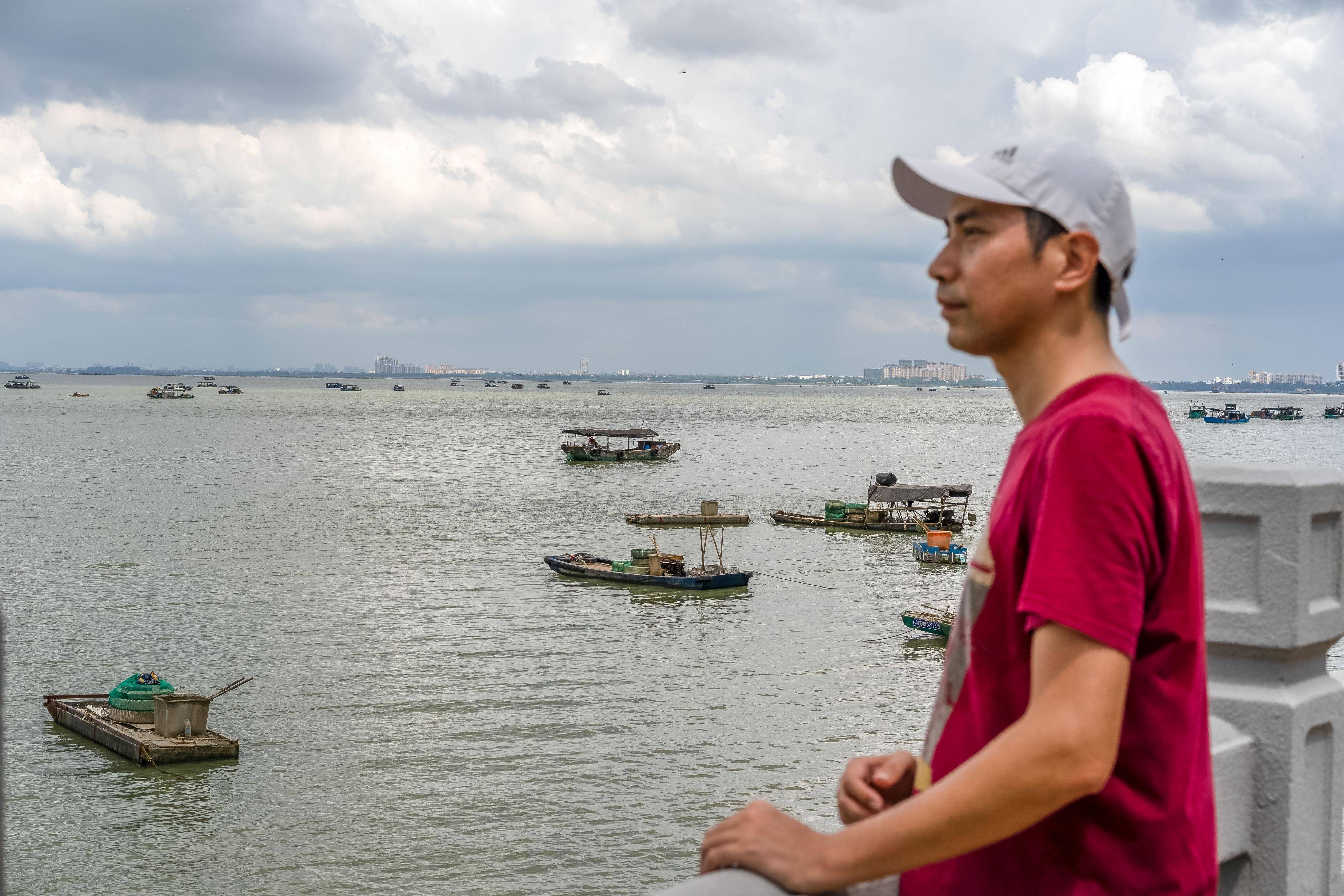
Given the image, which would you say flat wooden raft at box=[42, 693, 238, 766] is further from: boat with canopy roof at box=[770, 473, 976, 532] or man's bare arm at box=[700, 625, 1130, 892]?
boat with canopy roof at box=[770, 473, 976, 532]

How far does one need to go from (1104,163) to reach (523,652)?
109 ft

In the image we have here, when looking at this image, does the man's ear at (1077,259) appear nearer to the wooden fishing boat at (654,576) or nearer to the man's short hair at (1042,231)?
the man's short hair at (1042,231)

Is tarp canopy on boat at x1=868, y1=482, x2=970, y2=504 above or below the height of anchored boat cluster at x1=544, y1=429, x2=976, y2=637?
above

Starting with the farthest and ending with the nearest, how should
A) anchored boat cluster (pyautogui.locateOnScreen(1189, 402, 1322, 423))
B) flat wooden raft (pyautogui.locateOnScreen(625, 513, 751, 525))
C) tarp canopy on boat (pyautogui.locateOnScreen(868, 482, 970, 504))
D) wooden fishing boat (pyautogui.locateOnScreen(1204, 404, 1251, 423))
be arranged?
anchored boat cluster (pyautogui.locateOnScreen(1189, 402, 1322, 423)), wooden fishing boat (pyautogui.locateOnScreen(1204, 404, 1251, 423)), tarp canopy on boat (pyautogui.locateOnScreen(868, 482, 970, 504)), flat wooden raft (pyautogui.locateOnScreen(625, 513, 751, 525))

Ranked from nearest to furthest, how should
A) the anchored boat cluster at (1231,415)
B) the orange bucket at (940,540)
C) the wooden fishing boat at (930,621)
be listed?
1. the wooden fishing boat at (930,621)
2. the orange bucket at (940,540)
3. the anchored boat cluster at (1231,415)

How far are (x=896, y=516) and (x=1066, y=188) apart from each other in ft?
218

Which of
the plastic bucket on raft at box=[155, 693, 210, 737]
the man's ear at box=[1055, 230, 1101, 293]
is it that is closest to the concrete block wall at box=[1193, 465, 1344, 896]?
the man's ear at box=[1055, 230, 1101, 293]

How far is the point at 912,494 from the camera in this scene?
212 feet

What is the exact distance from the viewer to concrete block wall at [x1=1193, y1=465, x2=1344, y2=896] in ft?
8.98

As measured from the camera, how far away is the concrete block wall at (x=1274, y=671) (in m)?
2.74

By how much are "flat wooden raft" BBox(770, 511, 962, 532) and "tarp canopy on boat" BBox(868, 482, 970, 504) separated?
4.24ft

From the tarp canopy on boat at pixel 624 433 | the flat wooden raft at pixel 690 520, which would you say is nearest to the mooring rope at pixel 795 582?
the flat wooden raft at pixel 690 520

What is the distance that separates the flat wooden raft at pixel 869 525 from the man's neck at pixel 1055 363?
6232 cm

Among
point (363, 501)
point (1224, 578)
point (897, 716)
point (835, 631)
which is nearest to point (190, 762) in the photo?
point (897, 716)
